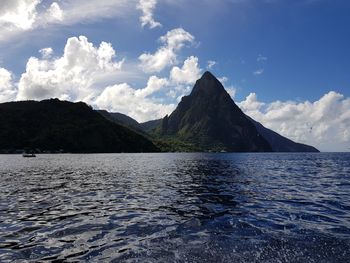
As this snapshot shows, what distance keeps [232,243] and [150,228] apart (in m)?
6.23

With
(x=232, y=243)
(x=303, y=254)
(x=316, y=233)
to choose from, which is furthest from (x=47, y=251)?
(x=316, y=233)

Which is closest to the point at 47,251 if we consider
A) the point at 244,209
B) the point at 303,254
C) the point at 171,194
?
the point at 303,254

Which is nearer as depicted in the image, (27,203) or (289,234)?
(289,234)

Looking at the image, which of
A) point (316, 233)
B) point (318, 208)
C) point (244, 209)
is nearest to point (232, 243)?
point (316, 233)

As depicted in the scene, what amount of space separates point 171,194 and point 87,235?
20.1 meters

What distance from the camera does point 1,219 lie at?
24938 millimetres

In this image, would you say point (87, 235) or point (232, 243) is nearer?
point (232, 243)

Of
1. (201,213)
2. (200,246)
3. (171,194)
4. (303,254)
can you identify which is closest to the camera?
(303,254)

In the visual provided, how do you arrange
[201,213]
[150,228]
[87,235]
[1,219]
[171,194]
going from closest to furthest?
[87,235], [150,228], [1,219], [201,213], [171,194]

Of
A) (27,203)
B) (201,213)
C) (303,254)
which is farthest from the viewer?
(27,203)

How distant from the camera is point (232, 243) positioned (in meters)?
18.6

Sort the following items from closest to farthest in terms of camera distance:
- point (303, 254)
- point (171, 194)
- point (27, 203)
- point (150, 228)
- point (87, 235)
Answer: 1. point (303, 254)
2. point (87, 235)
3. point (150, 228)
4. point (27, 203)
5. point (171, 194)

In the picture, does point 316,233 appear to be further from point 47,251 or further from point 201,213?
point 47,251

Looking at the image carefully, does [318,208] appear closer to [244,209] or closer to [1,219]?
[244,209]
